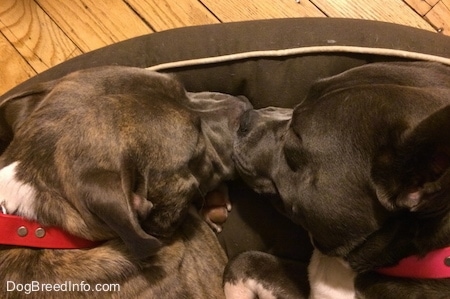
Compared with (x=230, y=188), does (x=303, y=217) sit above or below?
above

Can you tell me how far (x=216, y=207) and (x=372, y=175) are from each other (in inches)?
37.6

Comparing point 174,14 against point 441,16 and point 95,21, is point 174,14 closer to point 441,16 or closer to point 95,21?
point 95,21

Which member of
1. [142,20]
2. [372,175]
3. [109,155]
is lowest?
[142,20]

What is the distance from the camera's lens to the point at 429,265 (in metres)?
1.91

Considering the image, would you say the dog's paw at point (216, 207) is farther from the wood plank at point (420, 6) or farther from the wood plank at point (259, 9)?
the wood plank at point (420, 6)

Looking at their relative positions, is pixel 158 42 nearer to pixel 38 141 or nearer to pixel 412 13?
pixel 38 141

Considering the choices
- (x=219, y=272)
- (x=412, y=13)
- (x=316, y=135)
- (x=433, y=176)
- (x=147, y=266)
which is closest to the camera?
(x=433, y=176)

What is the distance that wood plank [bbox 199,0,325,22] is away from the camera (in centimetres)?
323

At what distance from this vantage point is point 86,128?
1.98m

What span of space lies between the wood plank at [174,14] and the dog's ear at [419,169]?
5.70ft

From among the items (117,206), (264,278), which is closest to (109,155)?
(117,206)

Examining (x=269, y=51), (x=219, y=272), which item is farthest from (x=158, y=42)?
(x=219, y=272)

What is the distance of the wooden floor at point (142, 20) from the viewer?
3232 millimetres

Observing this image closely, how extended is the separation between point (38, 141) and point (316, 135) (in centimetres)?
91
